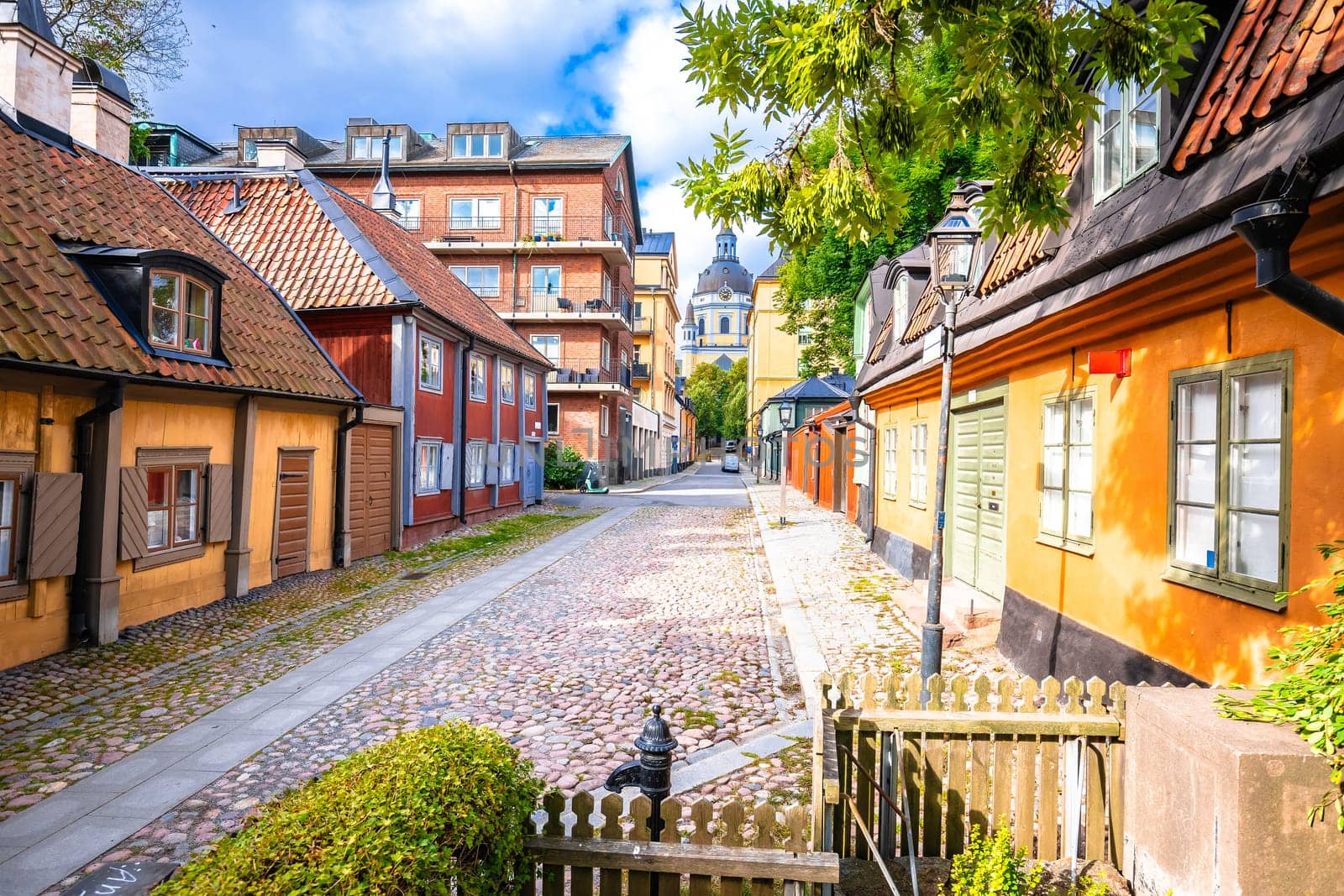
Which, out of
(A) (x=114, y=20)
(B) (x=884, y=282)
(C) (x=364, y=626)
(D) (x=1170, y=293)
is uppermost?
(A) (x=114, y=20)

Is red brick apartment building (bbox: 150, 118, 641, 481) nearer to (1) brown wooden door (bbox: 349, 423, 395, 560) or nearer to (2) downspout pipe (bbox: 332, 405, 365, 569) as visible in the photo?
(1) brown wooden door (bbox: 349, 423, 395, 560)

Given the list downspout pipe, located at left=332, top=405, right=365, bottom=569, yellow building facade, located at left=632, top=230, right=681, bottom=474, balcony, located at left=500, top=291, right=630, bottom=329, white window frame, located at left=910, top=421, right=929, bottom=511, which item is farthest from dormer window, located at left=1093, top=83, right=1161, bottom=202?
yellow building facade, located at left=632, top=230, right=681, bottom=474

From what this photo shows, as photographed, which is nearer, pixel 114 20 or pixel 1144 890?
pixel 1144 890

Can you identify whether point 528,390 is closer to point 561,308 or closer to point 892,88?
point 561,308

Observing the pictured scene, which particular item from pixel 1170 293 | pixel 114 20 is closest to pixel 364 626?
pixel 1170 293

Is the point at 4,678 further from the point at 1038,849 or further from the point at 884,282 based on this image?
the point at 884,282

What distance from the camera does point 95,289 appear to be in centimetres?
909

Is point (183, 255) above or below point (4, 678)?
above

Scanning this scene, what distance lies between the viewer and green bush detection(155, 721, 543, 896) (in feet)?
7.28

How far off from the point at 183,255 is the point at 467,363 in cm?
1099

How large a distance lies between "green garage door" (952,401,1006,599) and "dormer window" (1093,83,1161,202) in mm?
3338

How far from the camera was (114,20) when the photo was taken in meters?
20.3

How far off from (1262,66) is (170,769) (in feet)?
26.0

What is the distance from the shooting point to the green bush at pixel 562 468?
3512 centimetres
